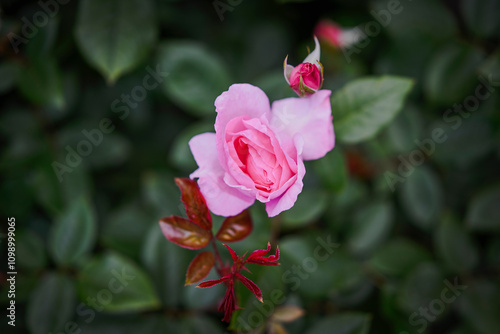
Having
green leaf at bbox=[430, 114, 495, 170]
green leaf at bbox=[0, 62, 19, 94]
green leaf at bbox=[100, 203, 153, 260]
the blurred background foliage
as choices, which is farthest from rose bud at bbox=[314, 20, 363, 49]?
green leaf at bbox=[0, 62, 19, 94]

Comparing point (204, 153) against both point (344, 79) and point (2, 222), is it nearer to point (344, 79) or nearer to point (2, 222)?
point (344, 79)

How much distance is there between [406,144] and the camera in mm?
946

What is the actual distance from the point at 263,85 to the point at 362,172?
41 centimetres

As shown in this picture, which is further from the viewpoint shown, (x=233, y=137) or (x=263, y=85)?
(x=263, y=85)

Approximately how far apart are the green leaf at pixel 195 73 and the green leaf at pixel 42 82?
0.79ft

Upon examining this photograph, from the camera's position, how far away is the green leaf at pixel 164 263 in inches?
33.5

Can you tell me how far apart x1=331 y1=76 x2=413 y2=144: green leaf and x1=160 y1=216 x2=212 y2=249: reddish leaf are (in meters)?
0.31

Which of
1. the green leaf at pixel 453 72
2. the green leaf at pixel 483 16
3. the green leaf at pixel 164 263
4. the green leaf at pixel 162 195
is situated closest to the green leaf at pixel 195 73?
the green leaf at pixel 162 195

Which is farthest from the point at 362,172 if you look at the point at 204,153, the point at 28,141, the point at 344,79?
the point at 28,141

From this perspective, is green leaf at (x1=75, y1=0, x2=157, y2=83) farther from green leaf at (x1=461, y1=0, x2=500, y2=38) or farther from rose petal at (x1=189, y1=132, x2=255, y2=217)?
green leaf at (x1=461, y1=0, x2=500, y2=38)

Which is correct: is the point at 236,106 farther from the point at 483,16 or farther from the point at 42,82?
the point at 483,16

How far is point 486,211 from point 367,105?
0.48 meters

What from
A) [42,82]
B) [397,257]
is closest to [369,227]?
[397,257]

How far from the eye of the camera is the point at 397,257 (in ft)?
3.18
